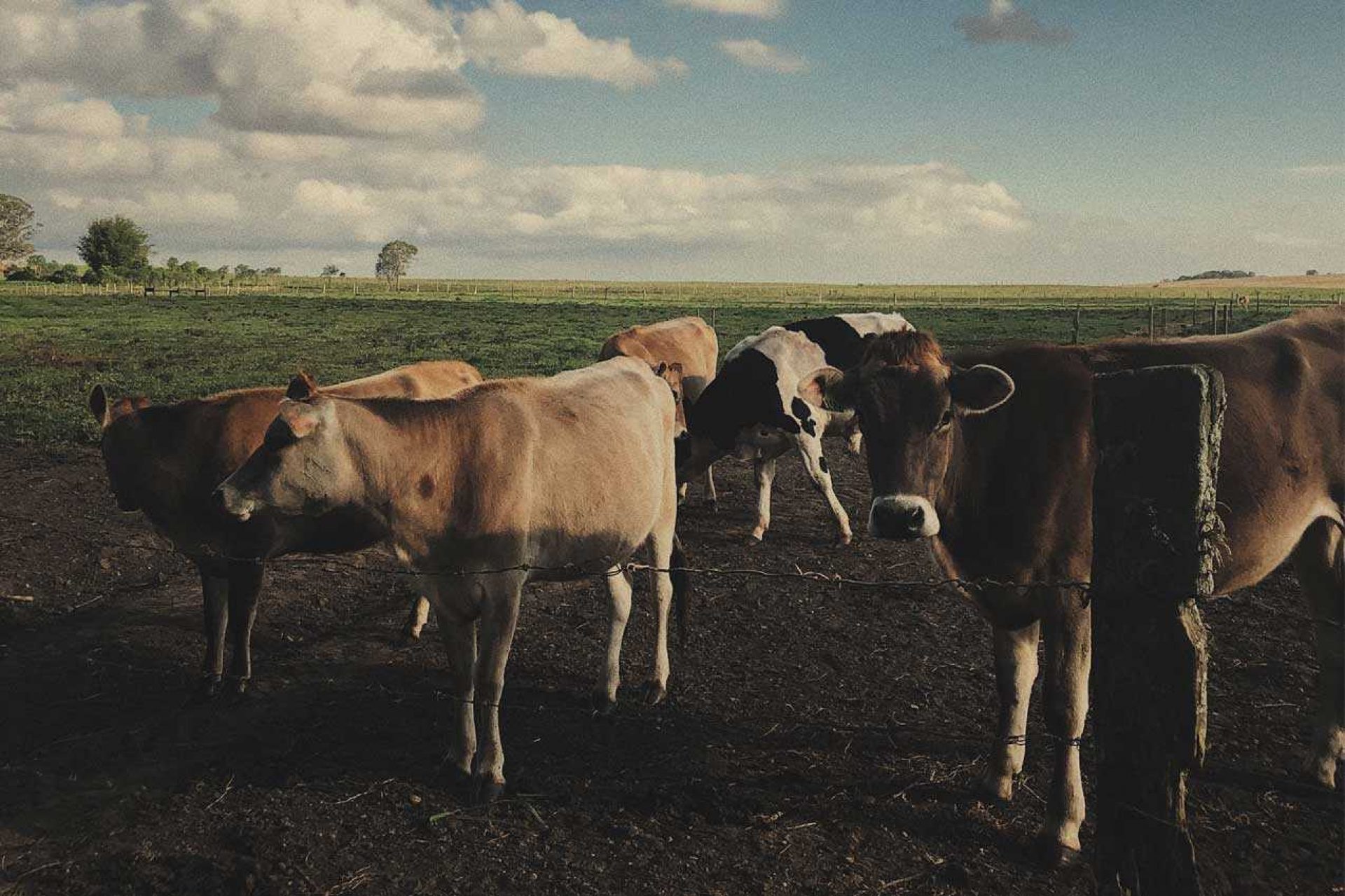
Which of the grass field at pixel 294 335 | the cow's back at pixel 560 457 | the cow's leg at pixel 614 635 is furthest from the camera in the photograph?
the grass field at pixel 294 335

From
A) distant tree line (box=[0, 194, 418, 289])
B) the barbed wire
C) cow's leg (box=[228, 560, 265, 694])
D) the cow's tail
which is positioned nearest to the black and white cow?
the barbed wire

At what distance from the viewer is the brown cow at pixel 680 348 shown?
1349 cm

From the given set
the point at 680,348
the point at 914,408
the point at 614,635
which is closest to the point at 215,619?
the point at 614,635

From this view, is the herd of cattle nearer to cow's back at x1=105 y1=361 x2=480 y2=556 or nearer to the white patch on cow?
cow's back at x1=105 y1=361 x2=480 y2=556

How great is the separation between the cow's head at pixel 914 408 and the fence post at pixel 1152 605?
1.34m

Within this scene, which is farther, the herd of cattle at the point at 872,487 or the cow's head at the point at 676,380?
the cow's head at the point at 676,380

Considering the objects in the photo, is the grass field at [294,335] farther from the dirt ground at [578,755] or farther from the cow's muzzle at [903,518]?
the cow's muzzle at [903,518]

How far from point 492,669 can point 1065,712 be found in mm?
2780

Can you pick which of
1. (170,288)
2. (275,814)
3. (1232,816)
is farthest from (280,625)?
(170,288)

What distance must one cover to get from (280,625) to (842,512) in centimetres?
564

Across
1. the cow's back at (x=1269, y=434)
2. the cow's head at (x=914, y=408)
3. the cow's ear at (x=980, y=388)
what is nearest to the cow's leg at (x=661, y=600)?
the cow's head at (x=914, y=408)

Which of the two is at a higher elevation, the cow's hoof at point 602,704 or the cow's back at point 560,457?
the cow's back at point 560,457

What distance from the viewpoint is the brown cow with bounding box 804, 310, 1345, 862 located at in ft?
14.5

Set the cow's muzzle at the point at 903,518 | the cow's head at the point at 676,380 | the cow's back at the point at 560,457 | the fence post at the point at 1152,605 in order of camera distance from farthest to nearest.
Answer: the cow's head at the point at 676,380
the cow's back at the point at 560,457
the cow's muzzle at the point at 903,518
the fence post at the point at 1152,605
